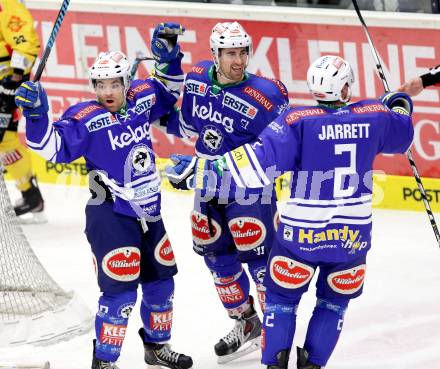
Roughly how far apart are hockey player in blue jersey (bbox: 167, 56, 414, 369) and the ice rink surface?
0.74 m

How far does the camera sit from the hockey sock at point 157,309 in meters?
6.19

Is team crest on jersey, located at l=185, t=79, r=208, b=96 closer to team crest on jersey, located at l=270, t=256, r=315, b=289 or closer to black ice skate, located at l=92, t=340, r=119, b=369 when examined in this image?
team crest on jersey, located at l=270, t=256, r=315, b=289

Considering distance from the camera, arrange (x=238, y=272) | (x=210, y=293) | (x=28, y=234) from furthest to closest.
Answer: (x=28, y=234)
(x=210, y=293)
(x=238, y=272)

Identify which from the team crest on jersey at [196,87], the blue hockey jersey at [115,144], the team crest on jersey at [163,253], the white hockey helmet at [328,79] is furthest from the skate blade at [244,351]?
the white hockey helmet at [328,79]

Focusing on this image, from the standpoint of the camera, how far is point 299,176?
554cm

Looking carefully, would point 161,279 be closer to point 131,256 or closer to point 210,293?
point 131,256

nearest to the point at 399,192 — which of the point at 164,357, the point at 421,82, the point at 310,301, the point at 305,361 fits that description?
the point at 310,301

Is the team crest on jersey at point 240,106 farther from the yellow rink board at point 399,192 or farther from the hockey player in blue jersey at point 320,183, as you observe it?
the yellow rink board at point 399,192

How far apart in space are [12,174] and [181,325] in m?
2.53

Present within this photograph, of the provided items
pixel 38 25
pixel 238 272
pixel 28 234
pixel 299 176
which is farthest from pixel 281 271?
pixel 38 25

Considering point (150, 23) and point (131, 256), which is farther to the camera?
point (150, 23)

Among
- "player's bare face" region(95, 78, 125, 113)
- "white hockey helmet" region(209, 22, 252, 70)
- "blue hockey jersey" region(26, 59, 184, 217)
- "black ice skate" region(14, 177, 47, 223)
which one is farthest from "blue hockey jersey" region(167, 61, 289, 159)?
"black ice skate" region(14, 177, 47, 223)

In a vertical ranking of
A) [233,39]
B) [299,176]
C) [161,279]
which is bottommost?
[161,279]

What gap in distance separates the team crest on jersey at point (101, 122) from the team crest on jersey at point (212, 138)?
0.58 metres
